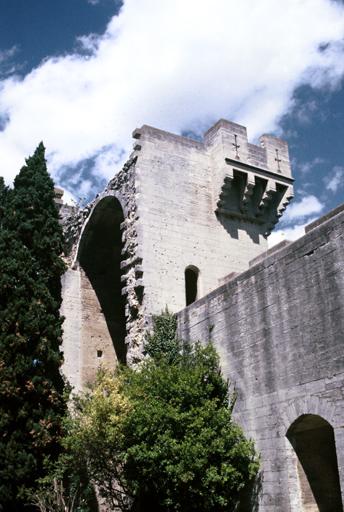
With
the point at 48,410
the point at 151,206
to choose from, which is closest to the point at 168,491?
the point at 48,410

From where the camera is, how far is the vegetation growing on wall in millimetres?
10633

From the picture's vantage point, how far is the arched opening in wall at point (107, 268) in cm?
1972

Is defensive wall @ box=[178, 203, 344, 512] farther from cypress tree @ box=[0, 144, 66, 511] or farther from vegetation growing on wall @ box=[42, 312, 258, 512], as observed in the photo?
cypress tree @ box=[0, 144, 66, 511]

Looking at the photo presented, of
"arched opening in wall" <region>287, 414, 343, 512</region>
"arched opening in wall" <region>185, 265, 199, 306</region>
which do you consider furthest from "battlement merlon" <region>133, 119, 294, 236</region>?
"arched opening in wall" <region>287, 414, 343, 512</region>

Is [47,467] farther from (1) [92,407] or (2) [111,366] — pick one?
(2) [111,366]

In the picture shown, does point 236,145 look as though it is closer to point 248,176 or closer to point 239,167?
point 239,167

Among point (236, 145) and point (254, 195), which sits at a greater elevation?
point (236, 145)

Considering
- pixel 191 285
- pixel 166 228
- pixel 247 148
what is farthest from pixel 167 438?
pixel 247 148

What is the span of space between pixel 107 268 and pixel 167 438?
34.9ft

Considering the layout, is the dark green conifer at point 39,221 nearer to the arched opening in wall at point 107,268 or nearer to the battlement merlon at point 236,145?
the battlement merlon at point 236,145

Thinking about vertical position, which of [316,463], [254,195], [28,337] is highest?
[254,195]

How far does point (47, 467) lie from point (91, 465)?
0.91 m

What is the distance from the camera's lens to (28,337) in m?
13.3

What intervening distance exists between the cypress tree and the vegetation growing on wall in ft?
3.05
